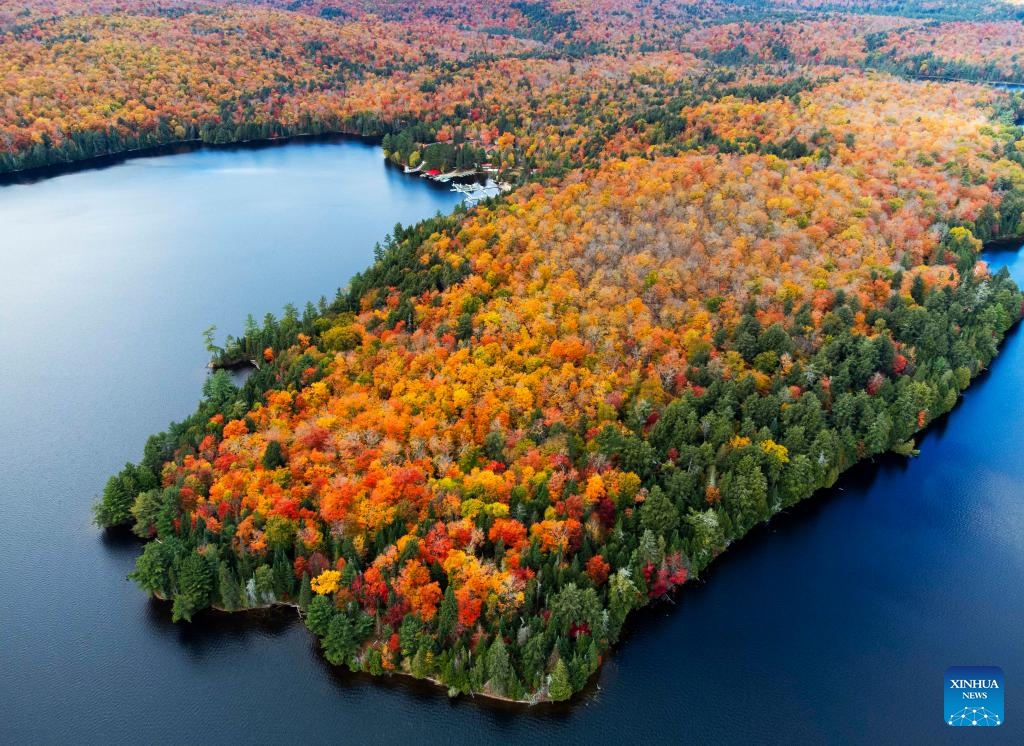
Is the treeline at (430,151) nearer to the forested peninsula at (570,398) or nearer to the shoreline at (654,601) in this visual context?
the forested peninsula at (570,398)

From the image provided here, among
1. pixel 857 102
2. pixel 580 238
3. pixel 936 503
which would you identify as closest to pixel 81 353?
pixel 580 238

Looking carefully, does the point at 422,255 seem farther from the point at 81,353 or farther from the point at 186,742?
the point at 186,742

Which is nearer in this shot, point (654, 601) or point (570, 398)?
point (654, 601)

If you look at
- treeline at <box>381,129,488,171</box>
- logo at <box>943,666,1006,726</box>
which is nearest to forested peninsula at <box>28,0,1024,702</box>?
logo at <box>943,666,1006,726</box>

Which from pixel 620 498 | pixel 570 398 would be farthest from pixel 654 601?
pixel 570 398

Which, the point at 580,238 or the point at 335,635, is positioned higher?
the point at 580,238

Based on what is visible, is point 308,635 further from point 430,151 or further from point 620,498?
point 430,151

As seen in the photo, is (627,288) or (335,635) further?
(627,288)

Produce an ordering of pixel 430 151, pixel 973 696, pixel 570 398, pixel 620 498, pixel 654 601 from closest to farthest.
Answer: pixel 973 696
pixel 654 601
pixel 620 498
pixel 570 398
pixel 430 151
